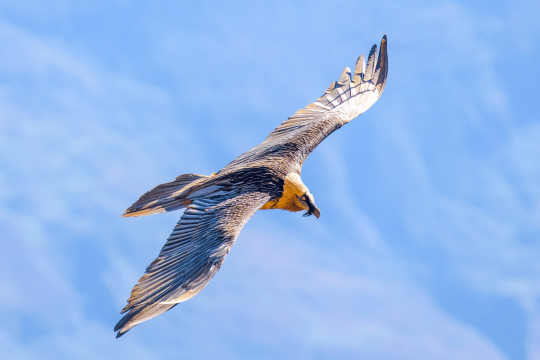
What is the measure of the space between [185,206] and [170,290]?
107 inches

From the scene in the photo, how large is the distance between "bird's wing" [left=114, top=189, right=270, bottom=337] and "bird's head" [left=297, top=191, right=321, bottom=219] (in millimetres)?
1445

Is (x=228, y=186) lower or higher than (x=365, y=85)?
lower

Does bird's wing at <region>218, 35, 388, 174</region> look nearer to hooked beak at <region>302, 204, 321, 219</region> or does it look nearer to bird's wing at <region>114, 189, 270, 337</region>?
hooked beak at <region>302, 204, 321, 219</region>

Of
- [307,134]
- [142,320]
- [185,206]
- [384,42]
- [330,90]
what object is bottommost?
[142,320]

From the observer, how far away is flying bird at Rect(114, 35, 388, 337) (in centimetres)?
973

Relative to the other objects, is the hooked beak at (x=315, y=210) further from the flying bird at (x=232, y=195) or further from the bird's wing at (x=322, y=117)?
the bird's wing at (x=322, y=117)

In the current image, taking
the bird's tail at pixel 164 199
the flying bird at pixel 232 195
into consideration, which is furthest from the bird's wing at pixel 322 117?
the bird's tail at pixel 164 199

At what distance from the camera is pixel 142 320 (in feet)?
30.2

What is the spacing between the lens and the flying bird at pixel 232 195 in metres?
9.73

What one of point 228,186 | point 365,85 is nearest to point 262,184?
point 228,186

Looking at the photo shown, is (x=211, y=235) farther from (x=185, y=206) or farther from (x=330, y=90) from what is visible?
(x=330, y=90)

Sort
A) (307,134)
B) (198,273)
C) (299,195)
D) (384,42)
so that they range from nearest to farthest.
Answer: (198,273)
(299,195)
(307,134)
(384,42)

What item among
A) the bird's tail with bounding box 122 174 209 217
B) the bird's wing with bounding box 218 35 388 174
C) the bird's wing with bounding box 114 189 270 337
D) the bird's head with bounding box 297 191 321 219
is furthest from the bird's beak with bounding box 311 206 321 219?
the bird's tail with bounding box 122 174 209 217

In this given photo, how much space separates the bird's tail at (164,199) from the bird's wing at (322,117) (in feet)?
2.68
